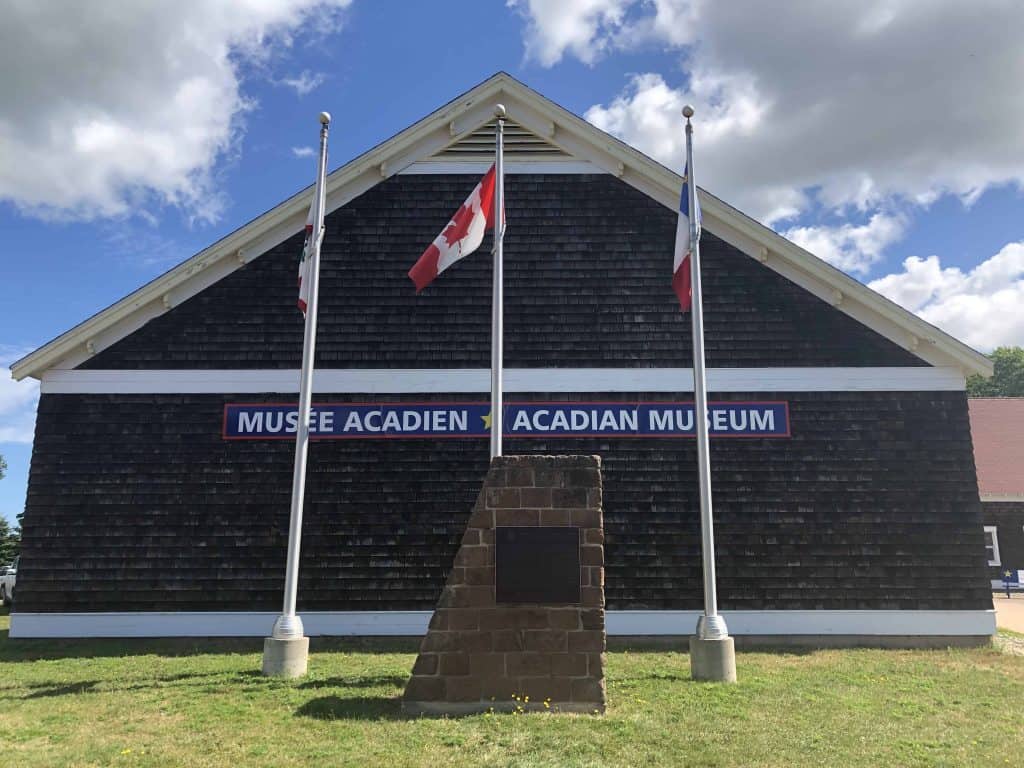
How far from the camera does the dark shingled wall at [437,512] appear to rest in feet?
38.9

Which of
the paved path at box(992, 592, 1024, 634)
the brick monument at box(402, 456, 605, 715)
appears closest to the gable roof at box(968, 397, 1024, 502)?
the paved path at box(992, 592, 1024, 634)

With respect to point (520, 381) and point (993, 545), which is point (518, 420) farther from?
point (993, 545)

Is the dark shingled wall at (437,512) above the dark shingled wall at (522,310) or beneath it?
beneath

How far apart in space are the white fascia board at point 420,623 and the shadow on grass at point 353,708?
13.6 ft

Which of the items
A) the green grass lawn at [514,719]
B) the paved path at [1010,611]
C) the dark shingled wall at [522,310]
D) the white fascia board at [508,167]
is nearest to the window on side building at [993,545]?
the paved path at [1010,611]

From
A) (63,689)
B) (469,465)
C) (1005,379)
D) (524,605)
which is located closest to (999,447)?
(469,465)

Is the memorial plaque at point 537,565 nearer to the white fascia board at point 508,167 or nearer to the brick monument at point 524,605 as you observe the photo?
the brick monument at point 524,605

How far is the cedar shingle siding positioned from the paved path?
3305 mm

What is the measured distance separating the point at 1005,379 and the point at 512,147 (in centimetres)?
5460

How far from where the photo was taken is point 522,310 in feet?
42.0

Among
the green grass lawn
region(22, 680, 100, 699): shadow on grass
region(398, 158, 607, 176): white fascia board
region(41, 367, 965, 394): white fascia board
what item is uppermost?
region(398, 158, 607, 176): white fascia board

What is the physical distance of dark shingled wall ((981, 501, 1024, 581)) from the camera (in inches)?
934

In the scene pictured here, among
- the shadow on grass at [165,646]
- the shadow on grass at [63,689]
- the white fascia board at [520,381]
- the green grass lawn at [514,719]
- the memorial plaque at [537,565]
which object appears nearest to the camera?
the green grass lawn at [514,719]

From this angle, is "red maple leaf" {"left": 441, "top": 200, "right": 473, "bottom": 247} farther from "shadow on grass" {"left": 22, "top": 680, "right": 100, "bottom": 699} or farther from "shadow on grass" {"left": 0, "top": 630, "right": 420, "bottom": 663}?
"shadow on grass" {"left": 22, "top": 680, "right": 100, "bottom": 699}
